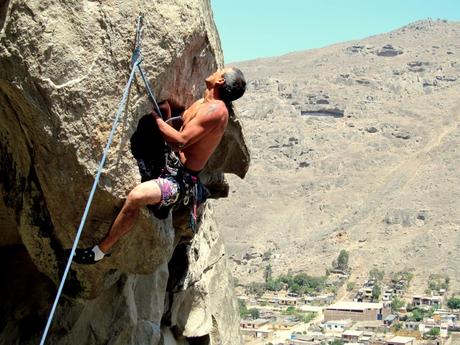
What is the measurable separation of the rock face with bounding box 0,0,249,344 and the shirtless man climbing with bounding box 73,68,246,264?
13 centimetres

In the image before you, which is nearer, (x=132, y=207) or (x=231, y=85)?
(x=132, y=207)

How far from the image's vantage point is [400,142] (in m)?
113

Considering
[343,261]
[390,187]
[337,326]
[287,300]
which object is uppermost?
[390,187]

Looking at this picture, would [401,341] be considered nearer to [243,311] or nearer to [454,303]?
[454,303]

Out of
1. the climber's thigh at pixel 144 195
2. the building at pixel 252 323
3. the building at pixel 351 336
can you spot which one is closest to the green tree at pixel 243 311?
the building at pixel 252 323

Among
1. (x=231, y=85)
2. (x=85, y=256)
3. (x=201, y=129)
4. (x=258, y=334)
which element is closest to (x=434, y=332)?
(x=258, y=334)

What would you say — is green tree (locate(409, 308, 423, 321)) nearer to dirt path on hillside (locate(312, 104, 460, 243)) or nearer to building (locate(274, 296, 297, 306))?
building (locate(274, 296, 297, 306))

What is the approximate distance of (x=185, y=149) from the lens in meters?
6.05

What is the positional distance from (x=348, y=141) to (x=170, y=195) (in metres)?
112

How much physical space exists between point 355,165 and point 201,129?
103700 mm

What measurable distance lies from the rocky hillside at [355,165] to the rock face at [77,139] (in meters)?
69.6

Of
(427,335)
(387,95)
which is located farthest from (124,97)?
(387,95)

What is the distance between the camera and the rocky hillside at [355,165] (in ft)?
278

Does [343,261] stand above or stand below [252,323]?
above
